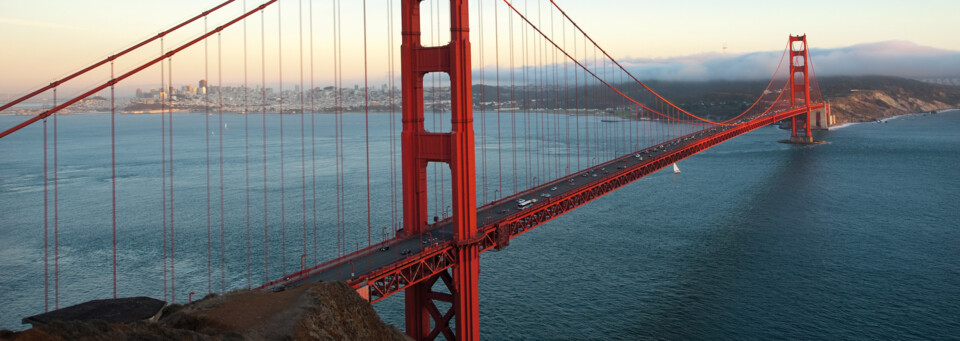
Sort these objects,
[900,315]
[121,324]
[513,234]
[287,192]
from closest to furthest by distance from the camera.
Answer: [121,324]
[513,234]
[900,315]
[287,192]

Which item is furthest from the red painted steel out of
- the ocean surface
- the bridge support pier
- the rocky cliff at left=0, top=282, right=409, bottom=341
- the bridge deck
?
the bridge support pier

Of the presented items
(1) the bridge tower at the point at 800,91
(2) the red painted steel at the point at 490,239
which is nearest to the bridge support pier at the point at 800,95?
(1) the bridge tower at the point at 800,91

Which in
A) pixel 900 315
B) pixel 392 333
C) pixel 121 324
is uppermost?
pixel 121 324

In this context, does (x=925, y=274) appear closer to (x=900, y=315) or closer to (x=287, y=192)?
(x=900, y=315)

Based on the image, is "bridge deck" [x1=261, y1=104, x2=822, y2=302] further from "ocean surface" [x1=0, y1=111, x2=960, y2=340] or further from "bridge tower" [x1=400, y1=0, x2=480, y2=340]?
"ocean surface" [x1=0, y1=111, x2=960, y2=340]

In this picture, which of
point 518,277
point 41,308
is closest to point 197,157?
point 41,308

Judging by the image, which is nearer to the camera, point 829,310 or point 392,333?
point 392,333

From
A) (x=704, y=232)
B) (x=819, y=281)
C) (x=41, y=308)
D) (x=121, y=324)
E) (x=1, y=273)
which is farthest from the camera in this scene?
(x=704, y=232)

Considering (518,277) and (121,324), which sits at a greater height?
(121,324)
